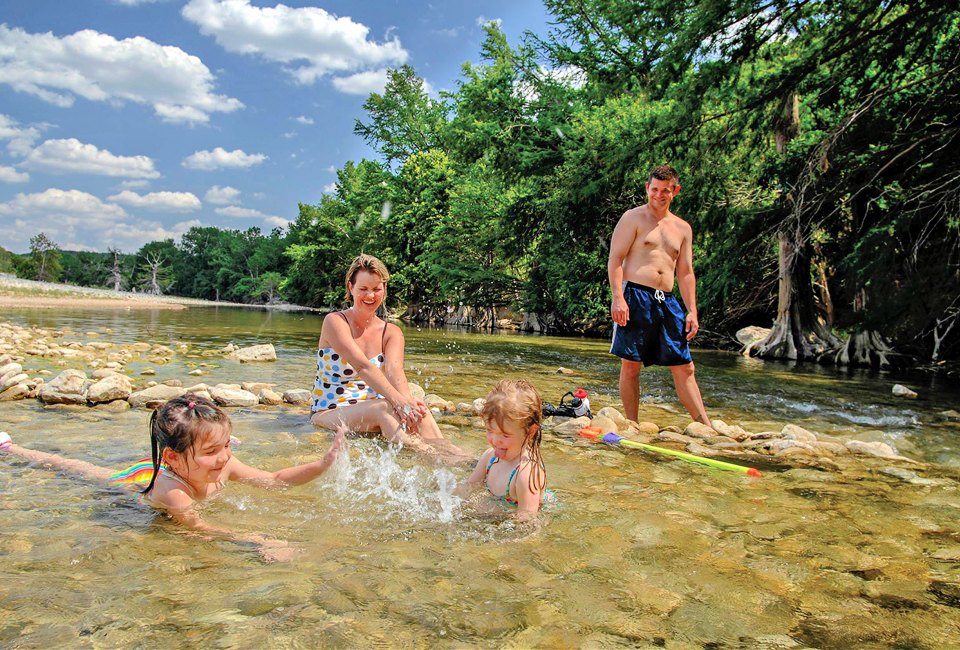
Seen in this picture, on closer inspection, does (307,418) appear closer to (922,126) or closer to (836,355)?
(922,126)

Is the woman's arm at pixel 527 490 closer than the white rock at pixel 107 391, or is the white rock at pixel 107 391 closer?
the woman's arm at pixel 527 490

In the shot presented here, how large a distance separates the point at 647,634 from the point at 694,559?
0.76 metres

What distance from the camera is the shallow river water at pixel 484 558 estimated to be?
1982mm

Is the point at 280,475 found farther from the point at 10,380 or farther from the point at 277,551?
the point at 10,380

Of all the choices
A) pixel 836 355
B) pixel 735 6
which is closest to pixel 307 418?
pixel 735 6

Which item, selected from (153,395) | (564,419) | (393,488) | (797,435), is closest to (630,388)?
(564,419)

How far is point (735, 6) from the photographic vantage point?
9.21 meters

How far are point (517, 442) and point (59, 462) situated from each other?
9.01 feet

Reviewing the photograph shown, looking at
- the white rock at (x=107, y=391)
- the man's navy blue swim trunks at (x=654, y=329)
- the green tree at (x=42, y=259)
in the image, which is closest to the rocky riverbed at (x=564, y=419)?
the white rock at (x=107, y=391)

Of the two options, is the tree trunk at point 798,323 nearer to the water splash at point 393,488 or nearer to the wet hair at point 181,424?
the water splash at point 393,488

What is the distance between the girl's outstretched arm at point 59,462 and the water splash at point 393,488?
51.3 inches

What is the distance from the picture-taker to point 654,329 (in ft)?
18.4

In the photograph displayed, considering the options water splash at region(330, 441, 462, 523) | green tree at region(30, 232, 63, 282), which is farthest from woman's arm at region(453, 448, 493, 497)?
green tree at region(30, 232, 63, 282)

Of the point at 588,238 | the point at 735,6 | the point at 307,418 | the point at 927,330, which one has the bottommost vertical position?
the point at 307,418
